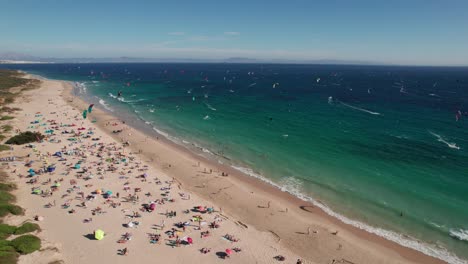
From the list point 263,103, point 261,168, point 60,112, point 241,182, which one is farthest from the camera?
point 263,103

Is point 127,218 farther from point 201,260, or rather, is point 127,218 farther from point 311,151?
point 311,151

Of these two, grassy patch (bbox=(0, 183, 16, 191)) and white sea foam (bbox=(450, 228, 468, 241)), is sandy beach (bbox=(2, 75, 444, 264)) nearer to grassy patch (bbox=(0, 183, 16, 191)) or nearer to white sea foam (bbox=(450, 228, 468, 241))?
grassy patch (bbox=(0, 183, 16, 191))

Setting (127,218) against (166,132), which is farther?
(166,132)

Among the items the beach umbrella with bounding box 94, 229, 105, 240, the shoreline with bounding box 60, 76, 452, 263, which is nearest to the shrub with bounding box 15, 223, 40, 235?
the beach umbrella with bounding box 94, 229, 105, 240

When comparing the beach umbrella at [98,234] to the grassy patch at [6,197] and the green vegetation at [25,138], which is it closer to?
the grassy patch at [6,197]

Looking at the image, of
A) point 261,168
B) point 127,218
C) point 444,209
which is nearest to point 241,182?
point 261,168

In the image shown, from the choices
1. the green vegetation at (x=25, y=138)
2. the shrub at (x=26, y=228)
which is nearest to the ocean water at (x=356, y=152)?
the green vegetation at (x=25, y=138)

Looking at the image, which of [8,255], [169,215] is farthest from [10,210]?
[169,215]
